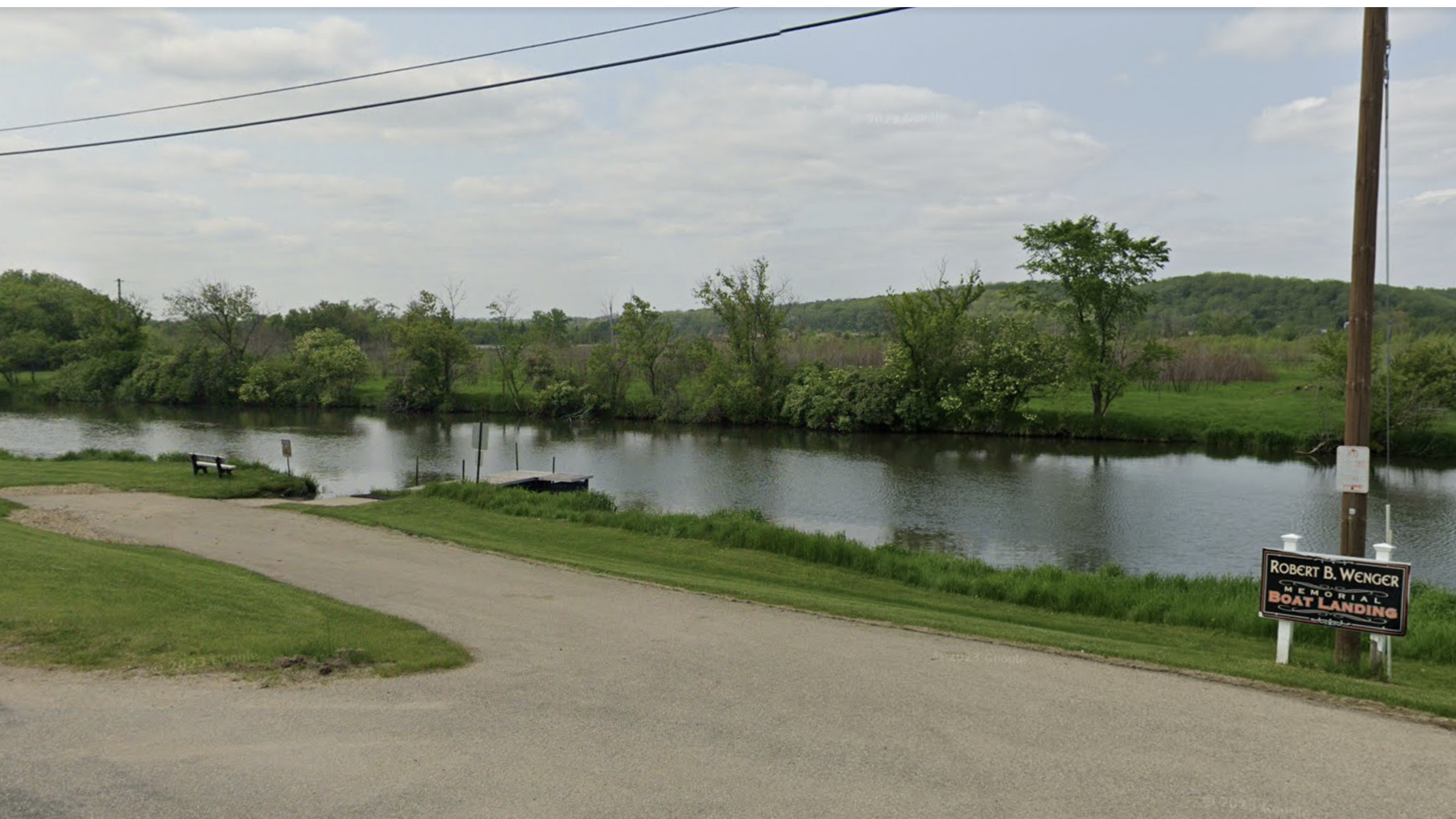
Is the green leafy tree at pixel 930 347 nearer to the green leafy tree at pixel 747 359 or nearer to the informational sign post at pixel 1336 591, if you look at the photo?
the green leafy tree at pixel 747 359

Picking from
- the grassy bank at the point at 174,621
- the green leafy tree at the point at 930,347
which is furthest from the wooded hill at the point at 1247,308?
the grassy bank at the point at 174,621

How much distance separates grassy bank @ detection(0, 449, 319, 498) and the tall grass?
926cm

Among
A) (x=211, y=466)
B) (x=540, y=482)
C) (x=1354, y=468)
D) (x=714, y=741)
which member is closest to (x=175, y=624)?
(x=714, y=741)

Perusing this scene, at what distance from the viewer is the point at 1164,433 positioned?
47656 millimetres

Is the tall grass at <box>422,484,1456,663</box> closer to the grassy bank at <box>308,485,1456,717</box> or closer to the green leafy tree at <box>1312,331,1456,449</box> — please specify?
the grassy bank at <box>308,485,1456,717</box>

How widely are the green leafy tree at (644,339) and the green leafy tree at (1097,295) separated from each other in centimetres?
2781

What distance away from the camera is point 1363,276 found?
9.10m

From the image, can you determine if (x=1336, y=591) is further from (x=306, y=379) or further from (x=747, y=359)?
(x=306, y=379)

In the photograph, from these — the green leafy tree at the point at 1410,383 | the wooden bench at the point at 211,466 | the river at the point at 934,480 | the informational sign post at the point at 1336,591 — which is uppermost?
the green leafy tree at the point at 1410,383

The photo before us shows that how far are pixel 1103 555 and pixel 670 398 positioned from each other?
149 feet

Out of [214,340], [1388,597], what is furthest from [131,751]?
[214,340]

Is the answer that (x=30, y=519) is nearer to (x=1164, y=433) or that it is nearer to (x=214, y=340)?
(x=1164, y=433)

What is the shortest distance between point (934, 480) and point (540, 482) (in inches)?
578

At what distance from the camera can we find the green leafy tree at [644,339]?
219 ft
